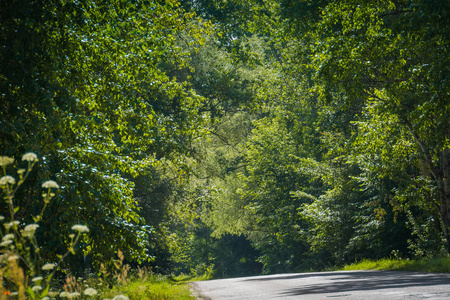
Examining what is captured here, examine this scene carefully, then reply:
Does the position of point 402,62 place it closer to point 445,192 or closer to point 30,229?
point 445,192

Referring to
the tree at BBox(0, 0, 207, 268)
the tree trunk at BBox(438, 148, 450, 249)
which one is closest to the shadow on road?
the tree at BBox(0, 0, 207, 268)

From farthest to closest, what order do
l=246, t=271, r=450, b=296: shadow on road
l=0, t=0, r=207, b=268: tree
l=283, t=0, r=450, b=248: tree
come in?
l=283, t=0, r=450, b=248: tree → l=246, t=271, r=450, b=296: shadow on road → l=0, t=0, r=207, b=268: tree

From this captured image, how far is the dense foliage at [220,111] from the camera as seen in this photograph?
7977mm

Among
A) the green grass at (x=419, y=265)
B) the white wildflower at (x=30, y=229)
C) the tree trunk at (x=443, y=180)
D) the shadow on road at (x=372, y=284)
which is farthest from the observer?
the tree trunk at (x=443, y=180)

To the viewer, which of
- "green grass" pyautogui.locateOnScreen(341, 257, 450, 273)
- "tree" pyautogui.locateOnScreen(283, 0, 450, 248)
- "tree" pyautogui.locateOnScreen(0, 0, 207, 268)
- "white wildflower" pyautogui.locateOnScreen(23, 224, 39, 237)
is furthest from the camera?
"green grass" pyautogui.locateOnScreen(341, 257, 450, 273)

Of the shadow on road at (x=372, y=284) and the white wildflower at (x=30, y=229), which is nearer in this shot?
the white wildflower at (x=30, y=229)

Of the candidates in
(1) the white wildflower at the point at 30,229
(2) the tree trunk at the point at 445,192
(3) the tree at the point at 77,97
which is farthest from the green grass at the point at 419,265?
(1) the white wildflower at the point at 30,229

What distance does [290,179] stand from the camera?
122 ft

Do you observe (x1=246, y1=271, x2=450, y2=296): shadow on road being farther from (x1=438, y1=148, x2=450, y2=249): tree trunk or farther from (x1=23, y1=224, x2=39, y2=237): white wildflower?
(x1=23, y1=224, x2=39, y2=237): white wildflower

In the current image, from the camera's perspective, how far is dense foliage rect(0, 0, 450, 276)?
7.98 meters

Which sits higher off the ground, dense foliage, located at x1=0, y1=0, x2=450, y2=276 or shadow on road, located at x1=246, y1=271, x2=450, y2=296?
dense foliage, located at x1=0, y1=0, x2=450, y2=276

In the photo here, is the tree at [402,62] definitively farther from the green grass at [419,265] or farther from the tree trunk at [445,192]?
the green grass at [419,265]

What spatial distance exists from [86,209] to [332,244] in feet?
69.3

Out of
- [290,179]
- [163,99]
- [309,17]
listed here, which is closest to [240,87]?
[163,99]
